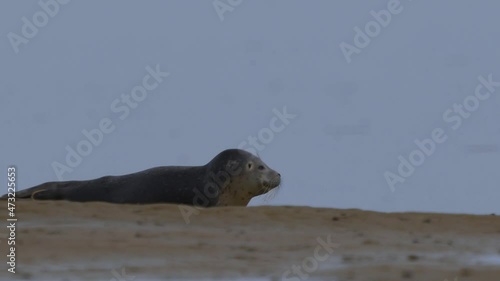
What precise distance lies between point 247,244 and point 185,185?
5.20 metres

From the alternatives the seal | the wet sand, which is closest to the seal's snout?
the seal

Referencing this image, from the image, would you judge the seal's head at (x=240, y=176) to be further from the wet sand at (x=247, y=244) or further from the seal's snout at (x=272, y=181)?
the wet sand at (x=247, y=244)

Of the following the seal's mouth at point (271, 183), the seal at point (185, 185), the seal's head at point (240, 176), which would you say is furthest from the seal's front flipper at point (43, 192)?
the seal's mouth at point (271, 183)

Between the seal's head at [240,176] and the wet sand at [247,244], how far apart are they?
119 inches

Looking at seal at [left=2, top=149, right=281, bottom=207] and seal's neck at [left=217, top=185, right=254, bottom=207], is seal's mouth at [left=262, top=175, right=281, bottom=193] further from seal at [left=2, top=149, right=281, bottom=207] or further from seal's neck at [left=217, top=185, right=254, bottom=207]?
seal's neck at [left=217, top=185, right=254, bottom=207]

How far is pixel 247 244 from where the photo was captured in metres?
12.7

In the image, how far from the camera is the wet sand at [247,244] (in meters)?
11.1

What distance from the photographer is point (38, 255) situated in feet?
38.7

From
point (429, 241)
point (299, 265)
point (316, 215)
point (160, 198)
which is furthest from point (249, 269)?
point (160, 198)

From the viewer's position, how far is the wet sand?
437 inches

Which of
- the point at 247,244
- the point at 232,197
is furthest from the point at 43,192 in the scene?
the point at 247,244

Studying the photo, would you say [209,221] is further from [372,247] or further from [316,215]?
[372,247]

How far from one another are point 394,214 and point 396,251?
2.56 m

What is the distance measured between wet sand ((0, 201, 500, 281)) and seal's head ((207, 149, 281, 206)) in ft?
9.92
